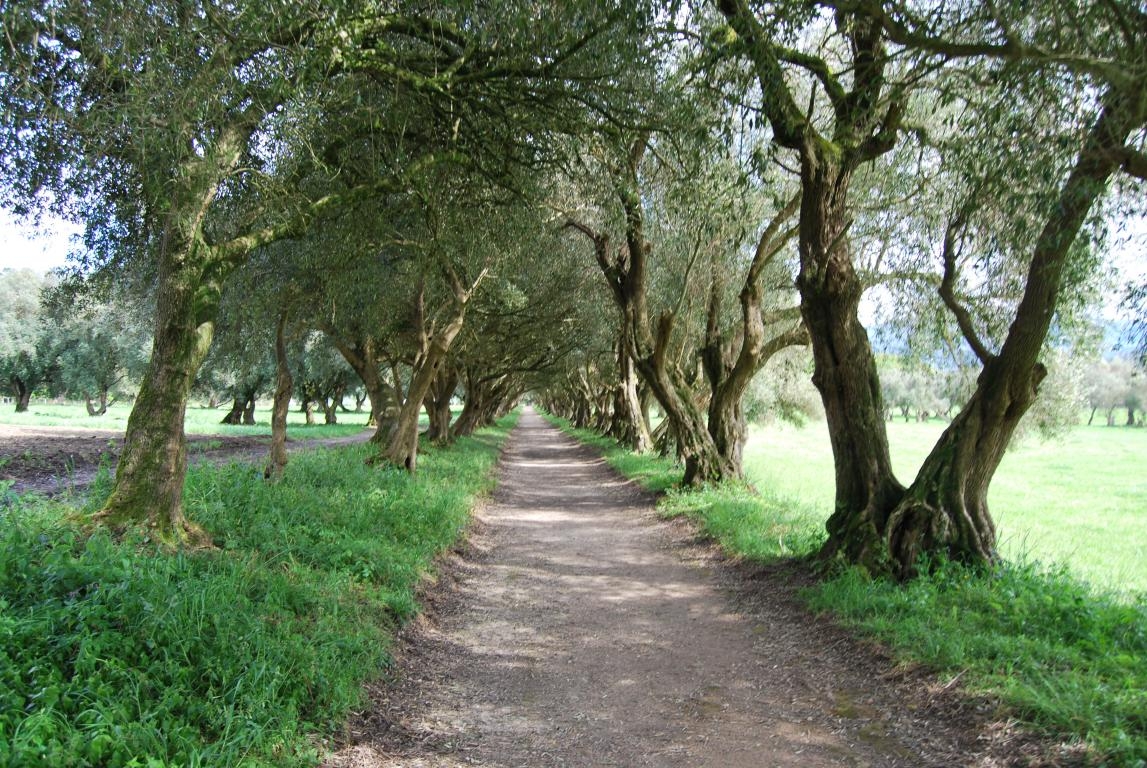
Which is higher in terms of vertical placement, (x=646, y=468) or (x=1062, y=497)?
(x=646, y=468)

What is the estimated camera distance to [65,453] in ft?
55.9

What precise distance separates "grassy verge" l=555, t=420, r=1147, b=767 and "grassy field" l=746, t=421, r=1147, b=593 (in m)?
1.69

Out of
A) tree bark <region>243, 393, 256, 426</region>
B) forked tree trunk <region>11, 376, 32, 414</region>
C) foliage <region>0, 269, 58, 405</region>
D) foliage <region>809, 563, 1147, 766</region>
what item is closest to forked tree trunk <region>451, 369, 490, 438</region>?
tree bark <region>243, 393, 256, 426</region>

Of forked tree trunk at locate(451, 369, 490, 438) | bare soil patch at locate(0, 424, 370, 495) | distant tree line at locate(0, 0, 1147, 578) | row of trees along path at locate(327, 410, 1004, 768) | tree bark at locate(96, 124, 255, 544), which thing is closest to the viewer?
row of trees along path at locate(327, 410, 1004, 768)

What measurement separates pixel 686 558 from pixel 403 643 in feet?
15.3

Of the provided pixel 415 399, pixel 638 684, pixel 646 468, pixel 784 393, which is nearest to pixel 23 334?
pixel 415 399

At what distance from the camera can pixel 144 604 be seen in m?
4.25

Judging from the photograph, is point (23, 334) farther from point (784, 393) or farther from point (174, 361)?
point (174, 361)

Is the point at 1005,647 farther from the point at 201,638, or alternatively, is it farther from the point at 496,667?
the point at 201,638

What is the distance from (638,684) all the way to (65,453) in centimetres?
1730

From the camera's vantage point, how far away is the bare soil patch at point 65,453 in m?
11.9

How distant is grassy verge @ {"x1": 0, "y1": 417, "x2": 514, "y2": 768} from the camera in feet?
10.8

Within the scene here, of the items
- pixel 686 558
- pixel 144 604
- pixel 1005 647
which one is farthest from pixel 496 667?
pixel 686 558

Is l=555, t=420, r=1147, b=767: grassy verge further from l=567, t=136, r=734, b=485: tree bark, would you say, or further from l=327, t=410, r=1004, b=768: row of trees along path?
l=567, t=136, r=734, b=485: tree bark
